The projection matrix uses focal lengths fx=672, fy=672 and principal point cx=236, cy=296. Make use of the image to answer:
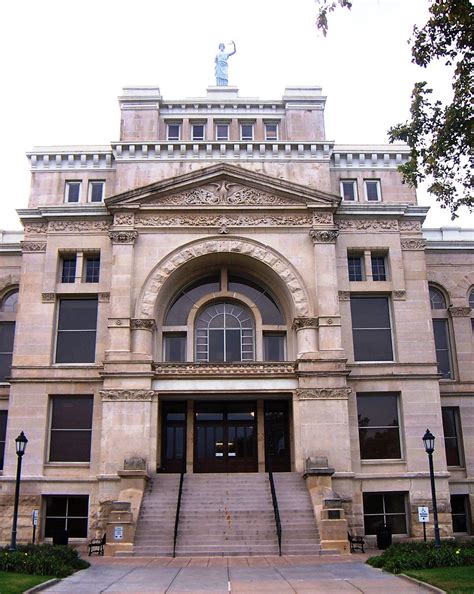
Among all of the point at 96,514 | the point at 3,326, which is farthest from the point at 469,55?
the point at 3,326

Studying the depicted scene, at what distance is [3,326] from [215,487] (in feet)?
48.3

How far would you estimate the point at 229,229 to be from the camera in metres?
31.2

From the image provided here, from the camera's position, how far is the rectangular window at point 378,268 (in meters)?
32.0

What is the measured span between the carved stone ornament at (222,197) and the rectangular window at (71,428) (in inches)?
386

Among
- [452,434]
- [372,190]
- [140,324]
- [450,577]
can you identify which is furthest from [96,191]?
[450,577]

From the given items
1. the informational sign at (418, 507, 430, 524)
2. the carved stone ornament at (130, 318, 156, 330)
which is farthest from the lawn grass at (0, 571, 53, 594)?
the informational sign at (418, 507, 430, 524)

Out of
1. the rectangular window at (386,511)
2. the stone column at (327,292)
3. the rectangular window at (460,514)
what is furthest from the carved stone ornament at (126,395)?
the rectangular window at (460,514)

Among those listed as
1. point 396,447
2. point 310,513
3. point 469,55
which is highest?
point 469,55

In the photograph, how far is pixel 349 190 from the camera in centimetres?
3334

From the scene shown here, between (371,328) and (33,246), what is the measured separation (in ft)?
53.7

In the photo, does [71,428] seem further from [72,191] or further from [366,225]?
[366,225]

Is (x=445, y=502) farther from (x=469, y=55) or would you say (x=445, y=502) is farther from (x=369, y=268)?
(x=469, y=55)

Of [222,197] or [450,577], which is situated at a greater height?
[222,197]

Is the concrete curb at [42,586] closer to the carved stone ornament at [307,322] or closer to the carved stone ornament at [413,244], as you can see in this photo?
the carved stone ornament at [307,322]
